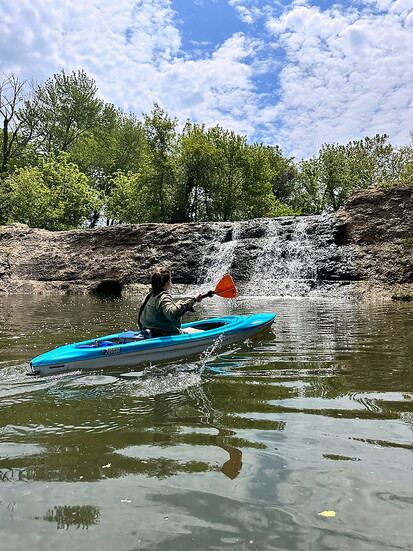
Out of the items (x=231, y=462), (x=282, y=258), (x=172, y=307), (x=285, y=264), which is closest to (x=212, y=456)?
(x=231, y=462)

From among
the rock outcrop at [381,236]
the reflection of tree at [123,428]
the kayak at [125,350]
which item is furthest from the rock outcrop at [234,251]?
the reflection of tree at [123,428]

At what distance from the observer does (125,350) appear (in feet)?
16.2

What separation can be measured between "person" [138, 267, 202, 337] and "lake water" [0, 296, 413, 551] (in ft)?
2.31

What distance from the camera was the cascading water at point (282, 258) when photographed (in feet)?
52.5

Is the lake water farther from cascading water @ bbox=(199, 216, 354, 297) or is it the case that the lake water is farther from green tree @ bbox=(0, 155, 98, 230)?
green tree @ bbox=(0, 155, 98, 230)

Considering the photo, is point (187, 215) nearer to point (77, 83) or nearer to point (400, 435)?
point (77, 83)

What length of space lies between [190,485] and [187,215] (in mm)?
26943

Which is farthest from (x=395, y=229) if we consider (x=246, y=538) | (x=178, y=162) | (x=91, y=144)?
(x=91, y=144)

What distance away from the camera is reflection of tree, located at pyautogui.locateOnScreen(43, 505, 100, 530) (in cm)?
189

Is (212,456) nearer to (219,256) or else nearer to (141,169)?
(219,256)

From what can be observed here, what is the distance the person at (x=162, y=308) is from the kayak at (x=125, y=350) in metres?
0.20

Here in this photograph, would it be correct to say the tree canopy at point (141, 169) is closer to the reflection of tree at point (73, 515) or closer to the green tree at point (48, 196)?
the green tree at point (48, 196)

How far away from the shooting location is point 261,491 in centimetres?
212

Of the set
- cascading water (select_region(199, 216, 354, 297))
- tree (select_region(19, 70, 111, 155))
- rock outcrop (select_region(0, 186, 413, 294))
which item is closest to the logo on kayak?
cascading water (select_region(199, 216, 354, 297))
